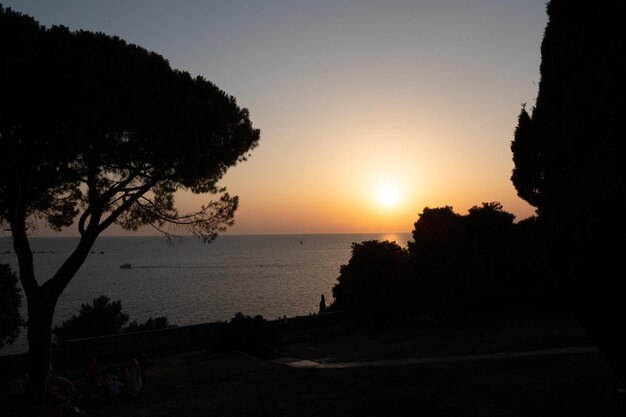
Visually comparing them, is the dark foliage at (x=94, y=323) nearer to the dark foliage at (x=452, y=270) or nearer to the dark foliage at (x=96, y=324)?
the dark foliage at (x=96, y=324)

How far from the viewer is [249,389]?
45.9ft

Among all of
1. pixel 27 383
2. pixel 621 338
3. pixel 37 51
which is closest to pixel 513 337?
pixel 621 338

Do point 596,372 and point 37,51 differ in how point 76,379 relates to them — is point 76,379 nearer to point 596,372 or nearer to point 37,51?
point 37,51

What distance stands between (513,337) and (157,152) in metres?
16.1

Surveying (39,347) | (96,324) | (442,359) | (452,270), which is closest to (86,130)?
(39,347)

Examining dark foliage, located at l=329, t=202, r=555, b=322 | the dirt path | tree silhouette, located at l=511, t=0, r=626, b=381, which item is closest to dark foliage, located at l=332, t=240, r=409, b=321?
dark foliage, located at l=329, t=202, r=555, b=322

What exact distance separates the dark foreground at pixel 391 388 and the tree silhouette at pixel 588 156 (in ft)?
8.01

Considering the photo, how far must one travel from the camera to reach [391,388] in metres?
13.1

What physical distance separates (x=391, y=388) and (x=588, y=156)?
7526 millimetres

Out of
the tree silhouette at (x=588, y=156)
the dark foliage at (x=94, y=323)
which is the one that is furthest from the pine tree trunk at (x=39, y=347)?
the dark foliage at (x=94, y=323)

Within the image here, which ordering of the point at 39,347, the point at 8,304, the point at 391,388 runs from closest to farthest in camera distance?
the point at 391,388, the point at 39,347, the point at 8,304

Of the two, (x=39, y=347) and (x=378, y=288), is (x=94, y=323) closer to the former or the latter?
(x=378, y=288)

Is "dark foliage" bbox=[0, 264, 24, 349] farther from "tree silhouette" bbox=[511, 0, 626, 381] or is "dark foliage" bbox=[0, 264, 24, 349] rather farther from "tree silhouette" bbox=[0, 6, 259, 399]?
"tree silhouette" bbox=[511, 0, 626, 381]

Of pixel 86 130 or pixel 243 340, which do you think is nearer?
pixel 86 130
